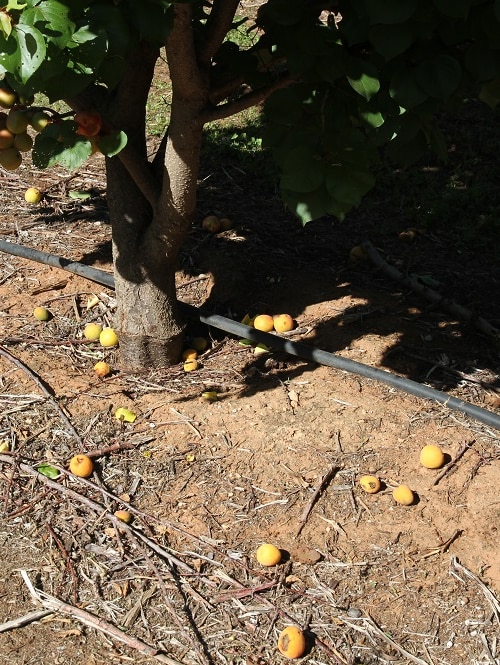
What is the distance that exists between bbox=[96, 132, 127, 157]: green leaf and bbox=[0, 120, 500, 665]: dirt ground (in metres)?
1.41

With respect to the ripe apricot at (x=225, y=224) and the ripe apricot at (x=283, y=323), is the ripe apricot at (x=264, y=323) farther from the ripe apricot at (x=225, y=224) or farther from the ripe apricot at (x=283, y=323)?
the ripe apricot at (x=225, y=224)

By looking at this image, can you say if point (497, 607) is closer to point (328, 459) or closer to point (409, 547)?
point (409, 547)

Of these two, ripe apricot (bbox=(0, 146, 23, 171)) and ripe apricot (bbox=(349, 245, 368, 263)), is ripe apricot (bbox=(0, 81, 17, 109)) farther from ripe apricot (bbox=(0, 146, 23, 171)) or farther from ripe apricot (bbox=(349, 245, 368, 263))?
ripe apricot (bbox=(349, 245, 368, 263))

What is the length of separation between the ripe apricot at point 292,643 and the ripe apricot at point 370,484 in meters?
0.75

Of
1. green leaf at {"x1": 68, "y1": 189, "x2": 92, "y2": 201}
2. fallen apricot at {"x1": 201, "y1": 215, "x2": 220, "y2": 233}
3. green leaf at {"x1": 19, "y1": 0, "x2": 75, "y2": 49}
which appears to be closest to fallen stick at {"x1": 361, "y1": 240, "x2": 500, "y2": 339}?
fallen apricot at {"x1": 201, "y1": 215, "x2": 220, "y2": 233}

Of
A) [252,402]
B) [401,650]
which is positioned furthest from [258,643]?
[252,402]

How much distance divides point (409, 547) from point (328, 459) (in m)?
0.53

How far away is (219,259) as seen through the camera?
→ 493 centimetres

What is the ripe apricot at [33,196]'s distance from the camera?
560 centimetres

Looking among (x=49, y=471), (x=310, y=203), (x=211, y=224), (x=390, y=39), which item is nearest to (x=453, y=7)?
(x=390, y=39)

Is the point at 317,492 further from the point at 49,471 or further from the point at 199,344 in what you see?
the point at 199,344

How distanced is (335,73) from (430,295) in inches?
91.5

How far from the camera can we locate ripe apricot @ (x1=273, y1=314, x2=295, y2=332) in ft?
14.3

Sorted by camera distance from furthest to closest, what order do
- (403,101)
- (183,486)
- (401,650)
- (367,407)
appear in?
(367,407) < (183,486) < (401,650) < (403,101)
